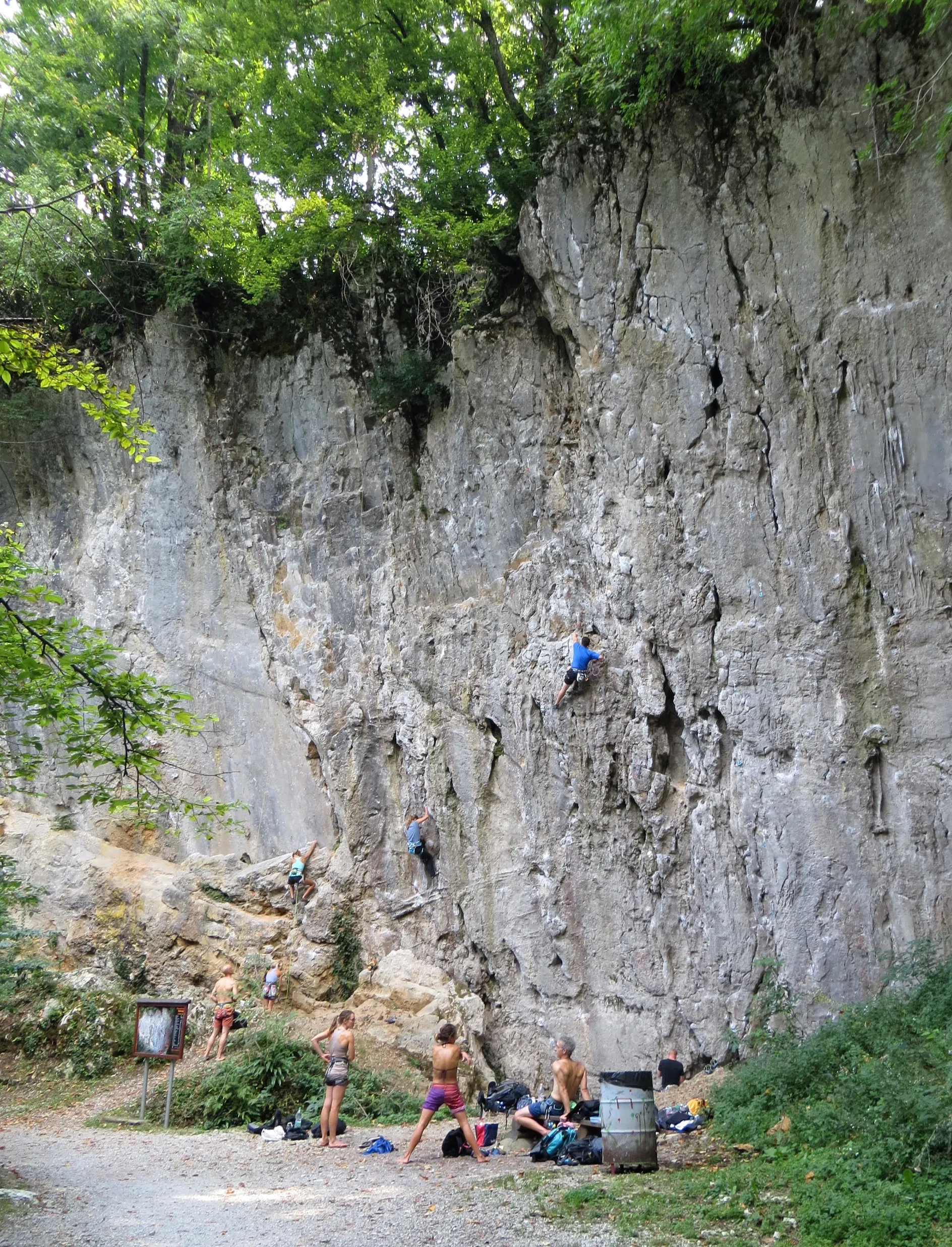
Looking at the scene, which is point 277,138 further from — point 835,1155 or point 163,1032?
point 835,1155

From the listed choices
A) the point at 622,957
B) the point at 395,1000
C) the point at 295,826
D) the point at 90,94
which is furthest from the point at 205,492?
the point at 622,957

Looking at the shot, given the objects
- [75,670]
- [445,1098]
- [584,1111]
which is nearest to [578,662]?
[584,1111]

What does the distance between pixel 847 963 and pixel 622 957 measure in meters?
3.18

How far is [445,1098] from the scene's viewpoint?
838 centimetres

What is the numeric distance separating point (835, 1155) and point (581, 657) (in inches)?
283

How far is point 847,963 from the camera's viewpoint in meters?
10.4

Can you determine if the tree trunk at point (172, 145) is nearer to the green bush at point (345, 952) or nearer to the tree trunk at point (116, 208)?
the tree trunk at point (116, 208)

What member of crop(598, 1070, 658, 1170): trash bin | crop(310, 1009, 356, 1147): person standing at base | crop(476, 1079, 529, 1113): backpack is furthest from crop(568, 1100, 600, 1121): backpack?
crop(476, 1079, 529, 1113): backpack

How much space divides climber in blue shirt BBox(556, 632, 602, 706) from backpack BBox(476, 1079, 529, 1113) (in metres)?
5.14

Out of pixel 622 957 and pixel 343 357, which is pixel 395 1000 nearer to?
pixel 622 957

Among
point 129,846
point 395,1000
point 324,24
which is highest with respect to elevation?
point 324,24

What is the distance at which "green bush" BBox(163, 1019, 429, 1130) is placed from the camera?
37.6ft

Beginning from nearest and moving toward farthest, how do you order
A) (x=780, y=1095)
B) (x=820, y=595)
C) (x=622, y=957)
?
(x=780, y=1095)
(x=820, y=595)
(x=622, y=957)

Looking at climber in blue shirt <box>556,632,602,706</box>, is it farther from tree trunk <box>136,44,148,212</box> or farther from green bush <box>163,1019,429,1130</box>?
tree trunk <box>136,44,148,212</box>
